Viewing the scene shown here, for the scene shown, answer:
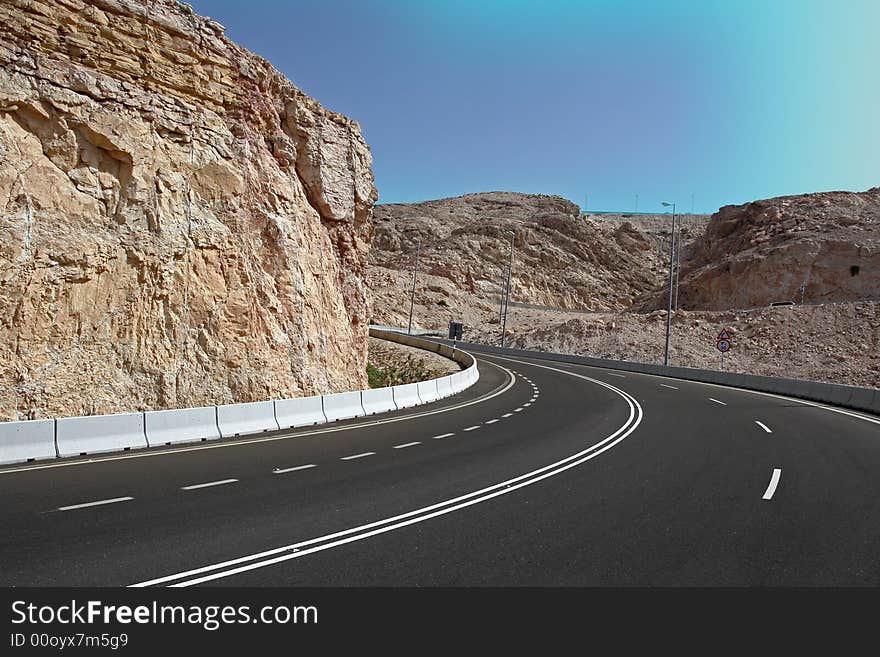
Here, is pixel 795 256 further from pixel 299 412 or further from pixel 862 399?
pixel 299 412

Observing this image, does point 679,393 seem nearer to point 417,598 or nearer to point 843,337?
point 417,598

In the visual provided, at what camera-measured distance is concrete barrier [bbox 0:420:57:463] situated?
34.2 ft

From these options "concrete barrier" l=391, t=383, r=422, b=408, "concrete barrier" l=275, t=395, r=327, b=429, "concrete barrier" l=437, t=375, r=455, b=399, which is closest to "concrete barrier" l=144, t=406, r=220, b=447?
"concrete barrier" l=275, t=395, r=327, b=429

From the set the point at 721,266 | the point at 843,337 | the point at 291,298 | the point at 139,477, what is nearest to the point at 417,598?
the point at 139,477

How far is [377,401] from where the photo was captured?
768 inches

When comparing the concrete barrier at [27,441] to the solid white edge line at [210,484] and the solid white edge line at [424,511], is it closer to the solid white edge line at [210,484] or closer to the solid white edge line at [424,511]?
the solid white edge line at [210,484]

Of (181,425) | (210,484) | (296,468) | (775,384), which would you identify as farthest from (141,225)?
(775,384)

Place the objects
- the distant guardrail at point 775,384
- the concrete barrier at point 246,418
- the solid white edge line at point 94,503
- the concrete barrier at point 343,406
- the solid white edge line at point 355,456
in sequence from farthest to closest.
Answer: the distant guardrail at point 775,384 → the concrete barrier at point 343,406 → the concrete barrier at point 246,418 → the solid white edge line at point 355,456 → the solid white edge line at point 94,503

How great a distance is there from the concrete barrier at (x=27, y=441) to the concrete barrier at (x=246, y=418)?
136 inches

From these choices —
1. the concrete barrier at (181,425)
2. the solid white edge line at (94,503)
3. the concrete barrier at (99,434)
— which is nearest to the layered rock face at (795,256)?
the concrete barrier at (181,425)

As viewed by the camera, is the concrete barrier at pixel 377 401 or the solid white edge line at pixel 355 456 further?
the concrete barrier at pixel 377 401

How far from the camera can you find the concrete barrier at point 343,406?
1711 centimetres

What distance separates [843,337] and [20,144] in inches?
2023

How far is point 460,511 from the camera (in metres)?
7.79
